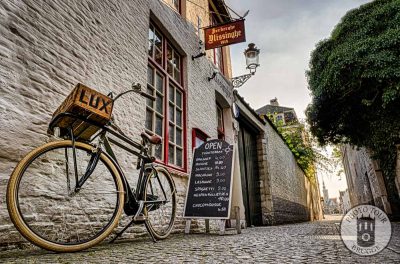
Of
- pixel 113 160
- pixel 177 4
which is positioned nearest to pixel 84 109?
pixel 113 160

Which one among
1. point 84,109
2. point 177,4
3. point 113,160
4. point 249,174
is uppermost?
point 177,4

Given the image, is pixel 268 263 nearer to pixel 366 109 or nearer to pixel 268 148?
pixel 366 109

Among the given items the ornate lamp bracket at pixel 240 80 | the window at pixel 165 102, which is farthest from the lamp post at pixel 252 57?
the window at pixel 165 102

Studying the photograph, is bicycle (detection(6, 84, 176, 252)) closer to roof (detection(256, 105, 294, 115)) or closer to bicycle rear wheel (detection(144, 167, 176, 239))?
bicycle rear wheel (detection(144, 167, 176, 239))

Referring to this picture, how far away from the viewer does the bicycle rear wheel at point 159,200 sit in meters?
2.77

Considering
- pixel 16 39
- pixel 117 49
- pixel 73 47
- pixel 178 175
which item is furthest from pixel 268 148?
pixel 16 39

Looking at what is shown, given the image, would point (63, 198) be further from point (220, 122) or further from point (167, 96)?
point (220, 122)

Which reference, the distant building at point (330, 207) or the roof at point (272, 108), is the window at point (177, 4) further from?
the distant building at point (330, 207)

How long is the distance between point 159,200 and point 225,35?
16.2 ft

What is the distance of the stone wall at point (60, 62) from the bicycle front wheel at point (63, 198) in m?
0.19

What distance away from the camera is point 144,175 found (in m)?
2.79

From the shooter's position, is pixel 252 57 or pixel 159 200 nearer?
pixel 159 200

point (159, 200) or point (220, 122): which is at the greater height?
point (220, 122)

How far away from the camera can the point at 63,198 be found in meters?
2.55
